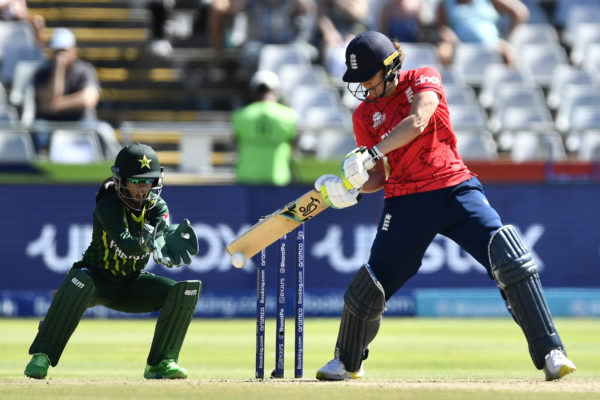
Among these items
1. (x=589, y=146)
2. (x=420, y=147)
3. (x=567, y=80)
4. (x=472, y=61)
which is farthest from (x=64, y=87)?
(x=420, y=147)

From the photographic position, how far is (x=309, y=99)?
12.9 m

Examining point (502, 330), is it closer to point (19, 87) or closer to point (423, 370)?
point (423, 370)

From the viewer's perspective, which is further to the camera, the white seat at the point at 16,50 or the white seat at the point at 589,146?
the white seat at the point at 16,50

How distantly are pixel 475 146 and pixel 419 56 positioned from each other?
7.36 feet

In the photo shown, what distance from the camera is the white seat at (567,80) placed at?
13.9 metres

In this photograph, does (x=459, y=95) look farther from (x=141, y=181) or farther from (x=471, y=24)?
(x=141, y=181)

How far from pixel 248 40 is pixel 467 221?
9224 mm

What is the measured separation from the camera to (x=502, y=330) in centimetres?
1005

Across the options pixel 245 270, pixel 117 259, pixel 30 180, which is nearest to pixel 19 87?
pixel 30 180

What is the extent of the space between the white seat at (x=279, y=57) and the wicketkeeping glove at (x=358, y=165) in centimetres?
816

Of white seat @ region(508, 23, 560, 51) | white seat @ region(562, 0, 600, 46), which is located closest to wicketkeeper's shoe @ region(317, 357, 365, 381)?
white seat @ region(508, 23, 560, 51)

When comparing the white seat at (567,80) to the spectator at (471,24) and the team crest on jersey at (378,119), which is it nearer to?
the spectator at (471,24)

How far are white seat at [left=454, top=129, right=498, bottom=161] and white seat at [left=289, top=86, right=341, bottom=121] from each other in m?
1.77

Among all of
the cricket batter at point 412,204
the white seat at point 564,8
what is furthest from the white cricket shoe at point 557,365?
the white seat at point 564,8
